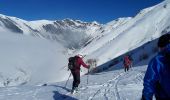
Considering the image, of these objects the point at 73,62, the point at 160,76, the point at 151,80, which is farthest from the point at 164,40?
the point at 73,62

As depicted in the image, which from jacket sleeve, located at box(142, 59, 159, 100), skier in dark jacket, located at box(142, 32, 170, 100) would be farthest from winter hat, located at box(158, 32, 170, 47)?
jacket sleeve, located at box(142, 59, 159, 100)

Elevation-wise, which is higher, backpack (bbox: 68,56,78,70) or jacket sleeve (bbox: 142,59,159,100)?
backpack (bbox: 68,56,78,70)

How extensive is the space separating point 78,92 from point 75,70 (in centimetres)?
141

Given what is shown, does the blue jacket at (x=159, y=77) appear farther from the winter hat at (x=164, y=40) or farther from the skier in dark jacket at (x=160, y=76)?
the winter hat at (x=164, y=40)

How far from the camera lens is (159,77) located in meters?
7.07

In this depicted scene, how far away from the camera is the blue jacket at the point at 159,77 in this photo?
274 inches

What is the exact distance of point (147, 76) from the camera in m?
7.13

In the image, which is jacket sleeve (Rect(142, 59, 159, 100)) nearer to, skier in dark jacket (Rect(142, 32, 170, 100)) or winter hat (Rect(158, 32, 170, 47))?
skier in dark jacket (Rect(142, 32, 170, 100))

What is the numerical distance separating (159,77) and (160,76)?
28mm

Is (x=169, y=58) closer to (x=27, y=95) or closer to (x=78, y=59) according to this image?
(x=78, y=59)

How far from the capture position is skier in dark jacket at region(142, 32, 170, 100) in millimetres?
6953

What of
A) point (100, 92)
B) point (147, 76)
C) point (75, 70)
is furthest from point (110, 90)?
point (147, 76)

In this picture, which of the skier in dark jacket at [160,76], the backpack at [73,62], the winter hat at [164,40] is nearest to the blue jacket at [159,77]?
the skier in dark jacket at [160,76]

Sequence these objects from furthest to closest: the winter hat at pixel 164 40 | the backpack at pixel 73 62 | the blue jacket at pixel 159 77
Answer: the backpack at pixel 73 62 < the winter hat at pixel 164 40 < the blue jacket at pixel 159 77
